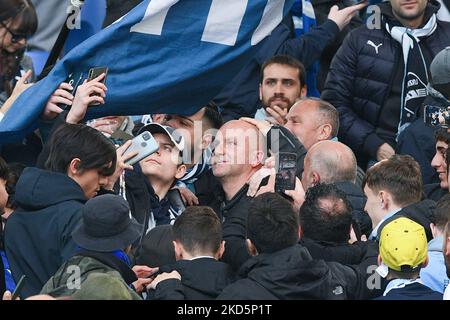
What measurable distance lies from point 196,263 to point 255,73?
11.2 feet

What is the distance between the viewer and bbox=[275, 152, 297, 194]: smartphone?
806cm

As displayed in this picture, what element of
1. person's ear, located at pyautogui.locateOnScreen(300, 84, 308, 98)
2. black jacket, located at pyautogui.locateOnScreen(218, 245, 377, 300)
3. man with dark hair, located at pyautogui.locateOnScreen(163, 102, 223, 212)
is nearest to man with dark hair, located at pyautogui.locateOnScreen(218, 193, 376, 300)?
black jacket, located at pyautogui.locateOnScreen(218, 245, 377, 300)

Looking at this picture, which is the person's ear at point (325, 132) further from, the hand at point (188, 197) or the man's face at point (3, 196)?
the man's face at point (3, 196)

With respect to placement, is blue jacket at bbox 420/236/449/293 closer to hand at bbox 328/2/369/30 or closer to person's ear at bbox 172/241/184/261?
person's ear at bbox 172/241/184/261

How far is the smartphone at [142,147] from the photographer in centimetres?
803

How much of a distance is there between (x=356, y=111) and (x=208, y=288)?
3.24 m

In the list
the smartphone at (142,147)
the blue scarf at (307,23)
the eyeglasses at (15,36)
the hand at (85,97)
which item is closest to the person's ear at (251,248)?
the smartphone at (142,147)

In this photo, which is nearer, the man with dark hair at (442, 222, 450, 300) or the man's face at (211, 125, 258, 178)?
the man with dark hair at (442, 222, 450, 300)

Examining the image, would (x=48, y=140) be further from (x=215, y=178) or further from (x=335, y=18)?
(x=335, y=18)

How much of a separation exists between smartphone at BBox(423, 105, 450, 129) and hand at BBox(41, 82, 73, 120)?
2268 mm

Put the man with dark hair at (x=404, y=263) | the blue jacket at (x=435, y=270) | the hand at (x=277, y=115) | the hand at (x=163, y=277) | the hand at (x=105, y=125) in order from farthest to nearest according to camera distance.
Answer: the hand at (x=277, y=115) → the hand at (x=105, y=125) → the blue jacket at (x=435, y=270) → the hand at (x=163, y=277) → the man with dark hair at (x=404, y=263)

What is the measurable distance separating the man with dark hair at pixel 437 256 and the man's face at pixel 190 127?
2.15m

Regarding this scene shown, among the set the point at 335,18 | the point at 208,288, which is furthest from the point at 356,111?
the point at 208,288

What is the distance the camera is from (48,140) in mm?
7770
